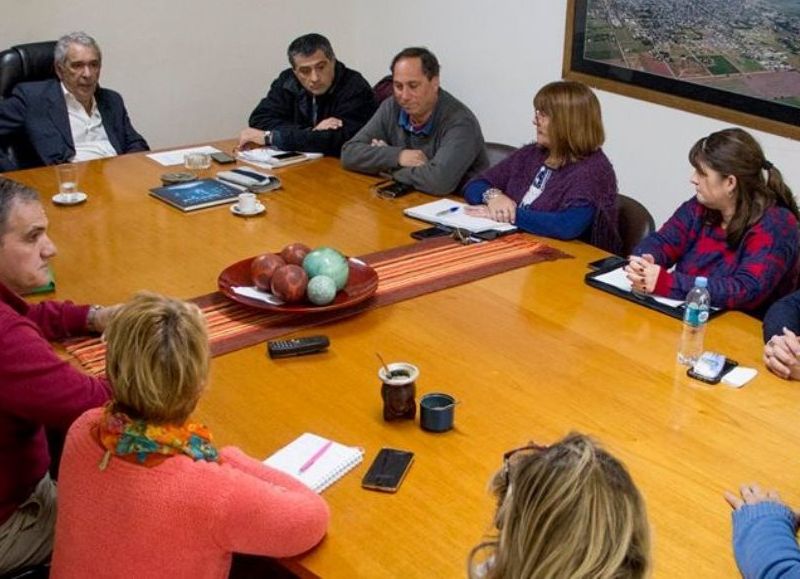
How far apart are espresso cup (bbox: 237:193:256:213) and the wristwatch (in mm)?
793

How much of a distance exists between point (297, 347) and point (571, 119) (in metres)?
1.34

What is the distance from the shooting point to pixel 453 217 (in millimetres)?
3025

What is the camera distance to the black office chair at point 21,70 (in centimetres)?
386

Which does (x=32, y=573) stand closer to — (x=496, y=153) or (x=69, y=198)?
(x=69, y=198)

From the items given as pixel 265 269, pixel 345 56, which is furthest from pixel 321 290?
pixel 345 56

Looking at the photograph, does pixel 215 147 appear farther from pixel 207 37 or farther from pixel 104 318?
pixel 104 318

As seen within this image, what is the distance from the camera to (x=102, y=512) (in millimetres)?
1410

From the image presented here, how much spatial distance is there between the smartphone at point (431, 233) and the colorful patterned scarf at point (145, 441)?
153cm

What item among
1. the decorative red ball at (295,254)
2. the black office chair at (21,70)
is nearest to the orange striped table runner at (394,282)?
the decorative red ball at (295,254)

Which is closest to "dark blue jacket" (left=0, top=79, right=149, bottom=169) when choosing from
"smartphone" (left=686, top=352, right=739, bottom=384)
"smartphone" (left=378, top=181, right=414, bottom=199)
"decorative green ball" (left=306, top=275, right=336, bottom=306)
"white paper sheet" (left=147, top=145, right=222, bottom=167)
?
"white paper sheet" (left=147, top=145, right=222, bottom=167)

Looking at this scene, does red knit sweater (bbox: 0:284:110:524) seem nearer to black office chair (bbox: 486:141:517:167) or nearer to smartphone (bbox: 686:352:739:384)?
smartphone (bbox: 686:352:739:384)

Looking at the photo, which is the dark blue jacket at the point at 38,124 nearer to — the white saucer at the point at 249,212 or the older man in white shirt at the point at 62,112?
the older man in white shirt at the point at 62,112

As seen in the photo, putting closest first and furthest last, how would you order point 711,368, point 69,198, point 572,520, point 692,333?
point 572,520, point 711,368, point 692,333, point 69,198

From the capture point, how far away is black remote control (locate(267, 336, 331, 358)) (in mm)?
2070
